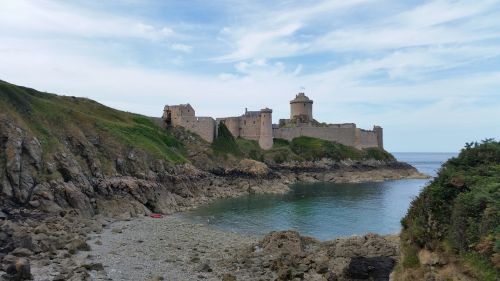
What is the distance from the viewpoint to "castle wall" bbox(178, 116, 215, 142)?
286 ft

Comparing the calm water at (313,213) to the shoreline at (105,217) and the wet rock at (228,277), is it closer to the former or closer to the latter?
the shoreline at (105,217)

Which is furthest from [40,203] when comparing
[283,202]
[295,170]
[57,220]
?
[295,170]

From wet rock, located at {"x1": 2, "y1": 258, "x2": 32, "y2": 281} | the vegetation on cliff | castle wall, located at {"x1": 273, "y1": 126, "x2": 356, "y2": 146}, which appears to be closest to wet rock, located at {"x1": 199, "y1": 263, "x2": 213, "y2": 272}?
wet rock, located at {"x1": 2, "y1": 258, "x2": 32, "y2": 281}

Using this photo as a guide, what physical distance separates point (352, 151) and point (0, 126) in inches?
3336

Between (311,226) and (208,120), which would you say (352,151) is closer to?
(208,120)

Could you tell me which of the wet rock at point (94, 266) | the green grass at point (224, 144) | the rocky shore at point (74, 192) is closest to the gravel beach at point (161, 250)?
the wet rock at point (94, 266)

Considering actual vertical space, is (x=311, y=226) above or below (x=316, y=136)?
below

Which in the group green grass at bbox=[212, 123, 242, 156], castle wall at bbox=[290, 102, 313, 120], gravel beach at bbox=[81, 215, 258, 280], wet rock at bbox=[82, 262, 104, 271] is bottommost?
gravel beach at bbox=[81, 215, 258, 280]

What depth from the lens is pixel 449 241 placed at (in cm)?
1362

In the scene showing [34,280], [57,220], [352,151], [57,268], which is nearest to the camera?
[34,280]

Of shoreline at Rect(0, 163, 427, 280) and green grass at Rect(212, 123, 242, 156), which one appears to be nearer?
shoreline at Rect(0, 163, 427, 280)

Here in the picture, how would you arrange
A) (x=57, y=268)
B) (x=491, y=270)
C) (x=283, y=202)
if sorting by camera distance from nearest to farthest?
(x=491, y=270) < (x=57, y=268) < (x=283, y=202)

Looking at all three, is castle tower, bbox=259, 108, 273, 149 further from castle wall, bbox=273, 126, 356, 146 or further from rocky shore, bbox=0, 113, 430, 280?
rocky shore, bbox=0, 113, 430, 280

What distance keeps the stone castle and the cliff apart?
4169 millimetres
